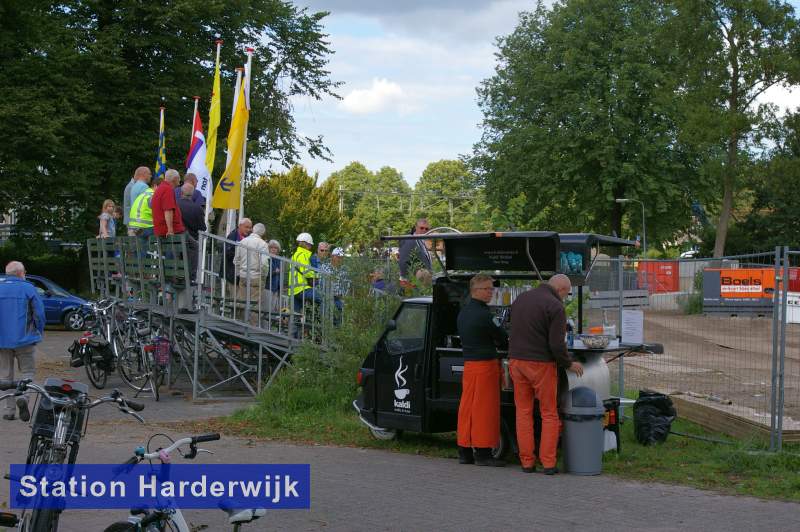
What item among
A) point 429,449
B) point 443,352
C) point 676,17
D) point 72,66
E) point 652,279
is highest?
point 676,17

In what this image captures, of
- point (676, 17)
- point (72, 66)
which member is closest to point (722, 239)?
point (676, 17)

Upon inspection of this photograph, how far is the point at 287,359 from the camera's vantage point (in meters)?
15.6

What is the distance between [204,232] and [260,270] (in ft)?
3.35

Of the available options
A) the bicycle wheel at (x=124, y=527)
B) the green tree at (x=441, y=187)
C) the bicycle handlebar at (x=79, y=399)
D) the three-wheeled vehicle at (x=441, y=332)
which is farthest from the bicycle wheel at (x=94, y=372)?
the green tree at (x=441, y=187)

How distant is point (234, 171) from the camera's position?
17797 millimetres

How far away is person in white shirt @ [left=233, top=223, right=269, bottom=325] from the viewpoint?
48.9 ft

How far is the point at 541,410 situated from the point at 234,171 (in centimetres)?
940

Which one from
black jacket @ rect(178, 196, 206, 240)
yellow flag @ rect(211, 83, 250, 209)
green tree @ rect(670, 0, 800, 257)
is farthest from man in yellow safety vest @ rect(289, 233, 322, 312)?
green tree @ rect(670, 0, 800, 257)

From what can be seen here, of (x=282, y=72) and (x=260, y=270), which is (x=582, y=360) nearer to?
(x=260, y=270)

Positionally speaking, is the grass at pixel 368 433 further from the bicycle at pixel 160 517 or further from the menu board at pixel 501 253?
the bicycle at pixel 160 517

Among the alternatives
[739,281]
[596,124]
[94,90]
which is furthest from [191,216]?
[596,124]

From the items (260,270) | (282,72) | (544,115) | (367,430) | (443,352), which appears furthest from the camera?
(544,115)

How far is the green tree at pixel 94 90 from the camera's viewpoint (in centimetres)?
3250

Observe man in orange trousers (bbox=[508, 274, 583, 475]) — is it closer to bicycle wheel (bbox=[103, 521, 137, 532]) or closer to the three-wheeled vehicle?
the three-wheeled vehicle
